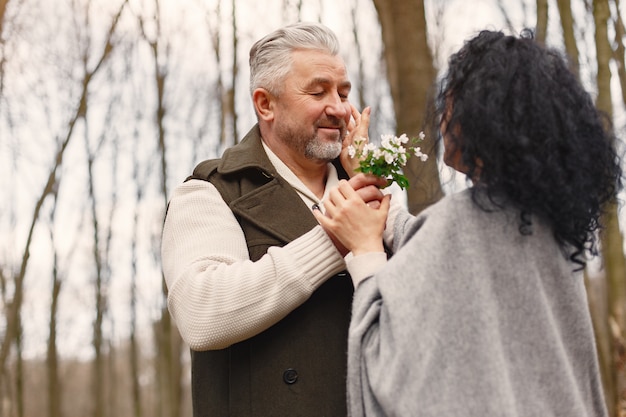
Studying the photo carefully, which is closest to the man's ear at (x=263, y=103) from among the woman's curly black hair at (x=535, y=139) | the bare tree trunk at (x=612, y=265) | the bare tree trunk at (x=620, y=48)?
the woman's curly black hair at (x=535, y=139)

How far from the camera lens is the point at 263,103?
2869 mm

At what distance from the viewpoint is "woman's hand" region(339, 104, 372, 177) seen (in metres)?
2.61

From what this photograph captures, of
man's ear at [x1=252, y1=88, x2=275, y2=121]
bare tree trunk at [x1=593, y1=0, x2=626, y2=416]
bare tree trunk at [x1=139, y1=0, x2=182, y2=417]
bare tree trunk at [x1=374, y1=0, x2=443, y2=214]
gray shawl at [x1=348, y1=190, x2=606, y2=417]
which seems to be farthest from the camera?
bare tree trunk at [x1=139, y1=0, x2=182, y2=417]

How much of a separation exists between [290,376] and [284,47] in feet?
4.42

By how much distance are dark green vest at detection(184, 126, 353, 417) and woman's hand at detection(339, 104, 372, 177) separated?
0.92ft

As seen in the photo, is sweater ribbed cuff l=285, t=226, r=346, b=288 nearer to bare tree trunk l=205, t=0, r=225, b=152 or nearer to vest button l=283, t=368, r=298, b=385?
vest button l=283, t=368, r=298, b=385

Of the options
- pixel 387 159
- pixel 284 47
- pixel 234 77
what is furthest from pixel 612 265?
pixel 234 77

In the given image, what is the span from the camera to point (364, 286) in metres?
1.96

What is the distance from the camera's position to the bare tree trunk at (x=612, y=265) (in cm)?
652

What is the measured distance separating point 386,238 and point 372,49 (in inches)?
400

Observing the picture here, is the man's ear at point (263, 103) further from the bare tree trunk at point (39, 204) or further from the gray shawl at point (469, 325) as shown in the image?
the bare tree trunk at point (39, 204)

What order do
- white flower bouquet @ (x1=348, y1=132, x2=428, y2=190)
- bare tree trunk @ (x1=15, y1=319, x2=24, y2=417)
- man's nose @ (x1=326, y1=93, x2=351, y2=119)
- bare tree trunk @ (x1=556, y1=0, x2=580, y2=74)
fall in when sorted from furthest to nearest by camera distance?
bare tree trunk @ (x1=15, y1=319, x2=24, y2=417) < bare tree trunk @ (x1=556, y1=0, x2=580, y2=74) < man's nose @ (x1=326, y1=93, x2=351, y2=119) < white flower bouquet @ (x1=348, y1=132, x2=428, y2=190)

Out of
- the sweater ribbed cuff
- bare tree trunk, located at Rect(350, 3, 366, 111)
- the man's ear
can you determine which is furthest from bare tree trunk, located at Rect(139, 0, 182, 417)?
the sweater ribbed cuff

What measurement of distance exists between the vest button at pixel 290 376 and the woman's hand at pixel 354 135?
0.79m
